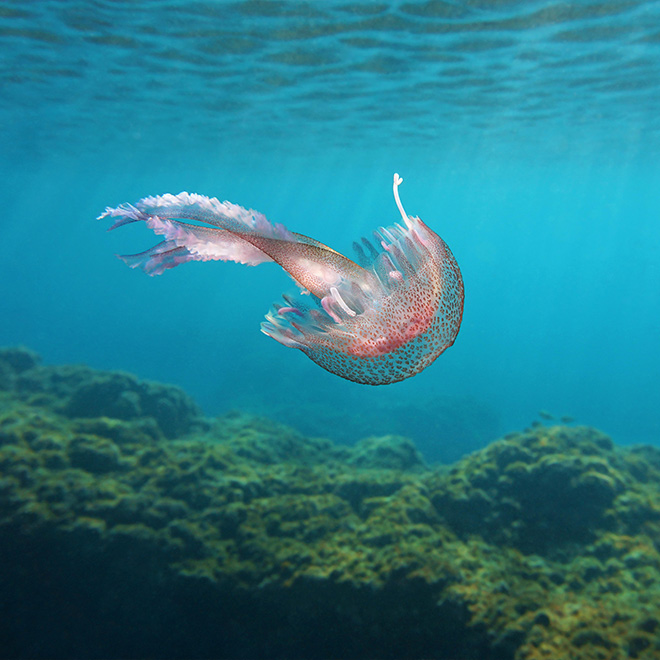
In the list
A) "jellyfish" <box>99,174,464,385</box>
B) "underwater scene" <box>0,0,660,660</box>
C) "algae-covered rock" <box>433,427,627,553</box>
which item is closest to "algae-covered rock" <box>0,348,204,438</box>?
"underwater scene" <box>0,0,660,660</box>

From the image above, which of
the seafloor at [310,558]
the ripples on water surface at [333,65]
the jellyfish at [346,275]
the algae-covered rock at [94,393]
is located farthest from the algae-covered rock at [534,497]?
the ripples on water surface at [333,65]

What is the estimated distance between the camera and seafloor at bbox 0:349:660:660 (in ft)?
17.4

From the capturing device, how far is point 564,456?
24.6 feet

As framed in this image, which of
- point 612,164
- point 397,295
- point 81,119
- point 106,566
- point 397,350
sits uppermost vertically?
point 612,164

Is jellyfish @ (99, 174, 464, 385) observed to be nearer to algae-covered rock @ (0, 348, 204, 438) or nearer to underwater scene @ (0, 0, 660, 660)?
underwater scene @ (0, 0, 660, 660)

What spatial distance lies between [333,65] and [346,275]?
1677cm

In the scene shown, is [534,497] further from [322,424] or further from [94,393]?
[322,424]

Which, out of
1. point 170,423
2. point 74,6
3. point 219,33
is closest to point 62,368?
point 170,423

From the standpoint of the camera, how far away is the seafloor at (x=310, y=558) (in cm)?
530

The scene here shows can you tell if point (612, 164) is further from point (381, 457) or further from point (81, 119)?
point (81, 119)

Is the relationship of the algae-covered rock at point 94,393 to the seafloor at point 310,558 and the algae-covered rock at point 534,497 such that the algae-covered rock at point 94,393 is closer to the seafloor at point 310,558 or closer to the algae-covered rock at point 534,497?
the seafloor at point 310,558

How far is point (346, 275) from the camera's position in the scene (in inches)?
75.6

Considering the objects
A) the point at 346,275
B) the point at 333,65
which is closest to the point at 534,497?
the point at 346,275

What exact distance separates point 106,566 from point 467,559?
17.9 feet
